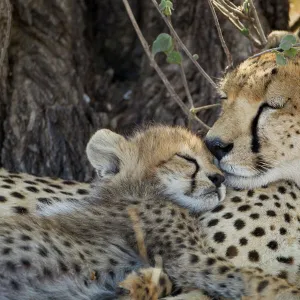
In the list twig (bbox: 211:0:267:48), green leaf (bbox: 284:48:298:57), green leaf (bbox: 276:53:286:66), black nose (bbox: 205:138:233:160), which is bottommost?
black nose (bbox: 205:138:233:160)

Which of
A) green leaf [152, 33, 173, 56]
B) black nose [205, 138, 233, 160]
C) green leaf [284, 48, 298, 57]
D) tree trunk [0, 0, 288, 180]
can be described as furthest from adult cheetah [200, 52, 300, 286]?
tree trunk [0, 0, 288, 180]

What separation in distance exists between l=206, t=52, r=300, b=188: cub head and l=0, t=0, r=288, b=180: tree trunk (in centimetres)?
97

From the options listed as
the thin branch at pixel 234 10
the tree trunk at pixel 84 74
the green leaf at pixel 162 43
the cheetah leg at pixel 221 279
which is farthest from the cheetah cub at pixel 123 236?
the tree trunk at pixel 84 74

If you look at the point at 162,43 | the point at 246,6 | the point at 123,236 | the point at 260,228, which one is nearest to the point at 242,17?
the point at 246,6

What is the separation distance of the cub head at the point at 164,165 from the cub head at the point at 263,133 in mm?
82

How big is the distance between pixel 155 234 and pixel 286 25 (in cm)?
174

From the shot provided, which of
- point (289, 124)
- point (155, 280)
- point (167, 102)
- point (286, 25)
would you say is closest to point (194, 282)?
point (155, 280)

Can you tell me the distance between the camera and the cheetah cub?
2822mm

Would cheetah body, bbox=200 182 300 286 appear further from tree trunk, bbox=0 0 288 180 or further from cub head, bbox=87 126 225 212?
tree trunk, bbox=0 0 288 180

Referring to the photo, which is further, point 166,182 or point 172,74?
point 172,74

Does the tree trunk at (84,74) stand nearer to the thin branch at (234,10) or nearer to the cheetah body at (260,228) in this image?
the thin branch at (234,10)

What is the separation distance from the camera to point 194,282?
9.34ft

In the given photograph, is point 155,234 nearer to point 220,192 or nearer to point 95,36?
point 220,192

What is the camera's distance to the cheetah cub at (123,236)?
9.26 feet
